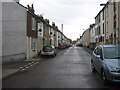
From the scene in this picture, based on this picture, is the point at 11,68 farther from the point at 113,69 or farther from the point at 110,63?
the point at 113,69

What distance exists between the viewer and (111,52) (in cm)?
952

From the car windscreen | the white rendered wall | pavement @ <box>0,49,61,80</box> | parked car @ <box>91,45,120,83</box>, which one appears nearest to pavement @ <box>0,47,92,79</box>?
pavement @ <box>0,49,61,80</box>

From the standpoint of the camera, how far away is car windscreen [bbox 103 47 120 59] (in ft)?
30.0

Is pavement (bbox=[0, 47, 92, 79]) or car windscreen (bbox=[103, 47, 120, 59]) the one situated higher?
car windscreen (bbox=[103, 47, 120, 59])

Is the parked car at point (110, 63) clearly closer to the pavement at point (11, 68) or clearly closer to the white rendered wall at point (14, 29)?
the pavement at point (11, 68)

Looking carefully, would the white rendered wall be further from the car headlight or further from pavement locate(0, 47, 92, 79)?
the car headlight

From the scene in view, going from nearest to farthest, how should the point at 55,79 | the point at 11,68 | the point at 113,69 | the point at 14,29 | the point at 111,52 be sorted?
the point at 113,69
the point at 111,52
the point at 55,79
the point at 11,68
the point at 14,29

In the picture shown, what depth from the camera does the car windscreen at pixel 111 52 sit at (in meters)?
9.14

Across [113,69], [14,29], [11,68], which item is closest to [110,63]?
[113,69]

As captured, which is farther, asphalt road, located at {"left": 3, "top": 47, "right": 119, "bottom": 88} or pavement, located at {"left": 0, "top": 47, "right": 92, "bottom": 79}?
pavement, located at {"left": 0, "top": 47, "right": 92, "bottom": 79}

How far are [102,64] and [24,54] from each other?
13.5 metres

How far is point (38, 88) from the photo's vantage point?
26.2 ft

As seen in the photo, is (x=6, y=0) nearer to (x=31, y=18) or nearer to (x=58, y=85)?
(x=31, y=18)

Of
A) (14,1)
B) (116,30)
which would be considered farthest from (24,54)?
(116,30)
